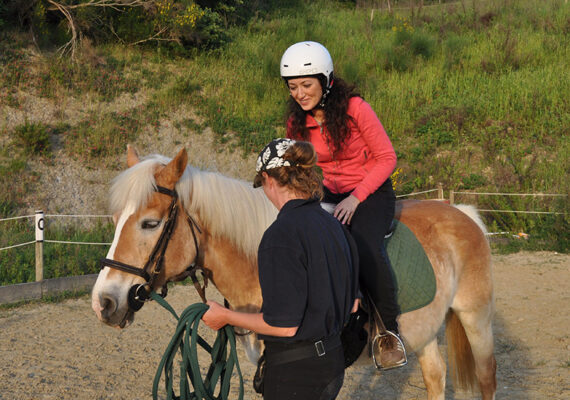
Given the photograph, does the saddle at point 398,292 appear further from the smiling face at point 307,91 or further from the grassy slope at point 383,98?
the grassy slope at point 383,98

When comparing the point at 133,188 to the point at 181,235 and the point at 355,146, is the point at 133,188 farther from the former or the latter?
the point at 355,146

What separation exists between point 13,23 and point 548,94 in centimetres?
1529

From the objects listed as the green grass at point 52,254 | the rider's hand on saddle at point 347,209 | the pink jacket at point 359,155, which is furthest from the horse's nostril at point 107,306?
the green grass at point 52,254

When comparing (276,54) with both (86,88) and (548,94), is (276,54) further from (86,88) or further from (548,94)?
(548,94)

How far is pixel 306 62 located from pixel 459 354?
2447 mm

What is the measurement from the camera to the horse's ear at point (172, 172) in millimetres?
2498

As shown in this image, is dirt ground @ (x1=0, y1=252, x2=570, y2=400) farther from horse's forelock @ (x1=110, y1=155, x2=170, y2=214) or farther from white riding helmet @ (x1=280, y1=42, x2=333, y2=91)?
horse's forelock @ (x1=110, y1=155, x2=170, y2=214)

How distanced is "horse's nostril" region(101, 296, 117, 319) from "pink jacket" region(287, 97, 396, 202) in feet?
4.26

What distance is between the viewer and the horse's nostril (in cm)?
236

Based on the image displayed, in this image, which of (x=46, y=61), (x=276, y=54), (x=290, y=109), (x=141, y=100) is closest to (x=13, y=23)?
(x=46, y=61)

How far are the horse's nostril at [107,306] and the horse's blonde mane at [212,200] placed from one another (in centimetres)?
41

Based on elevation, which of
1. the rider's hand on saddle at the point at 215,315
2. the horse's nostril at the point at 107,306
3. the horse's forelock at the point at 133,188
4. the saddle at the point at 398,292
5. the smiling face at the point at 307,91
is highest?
the smiling face at the point at 307,91

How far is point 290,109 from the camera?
3047 millimetres

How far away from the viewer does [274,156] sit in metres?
1.96
